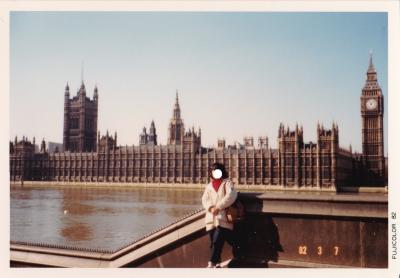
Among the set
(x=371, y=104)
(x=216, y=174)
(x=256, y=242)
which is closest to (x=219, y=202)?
(x=216, y=174)

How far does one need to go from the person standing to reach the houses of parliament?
38.0m

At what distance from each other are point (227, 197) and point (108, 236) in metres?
8.71

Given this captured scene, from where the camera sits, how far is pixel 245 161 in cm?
4750

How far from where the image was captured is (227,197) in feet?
15.9

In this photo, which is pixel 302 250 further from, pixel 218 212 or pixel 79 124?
pixel 79 124

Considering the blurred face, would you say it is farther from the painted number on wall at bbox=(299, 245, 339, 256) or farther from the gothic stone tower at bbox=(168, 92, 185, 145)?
the gothic stone tower at bbox=(168, 92, 185, 145)

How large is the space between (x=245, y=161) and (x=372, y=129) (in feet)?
51.7

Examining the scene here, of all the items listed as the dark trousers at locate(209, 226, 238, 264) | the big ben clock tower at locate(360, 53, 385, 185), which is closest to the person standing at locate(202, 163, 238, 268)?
the dark trousers at locate(209, 226, 238, 264)

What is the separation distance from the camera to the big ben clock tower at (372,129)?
49375 millimetres

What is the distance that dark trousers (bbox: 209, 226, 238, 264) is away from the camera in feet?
16.3

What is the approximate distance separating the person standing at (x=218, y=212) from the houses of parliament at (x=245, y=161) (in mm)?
37980

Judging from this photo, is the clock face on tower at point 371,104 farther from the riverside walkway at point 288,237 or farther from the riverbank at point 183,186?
the riverside walkway at point 288,237
